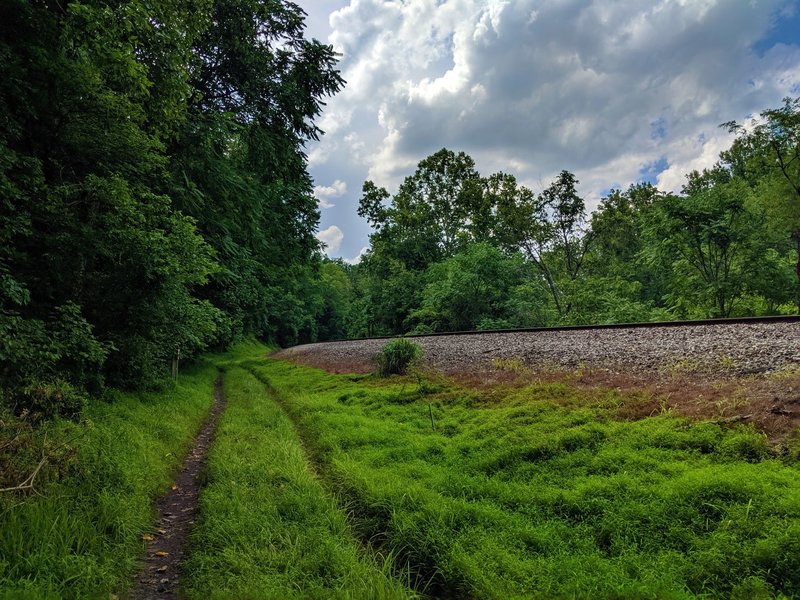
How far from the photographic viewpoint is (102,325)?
8.32 m

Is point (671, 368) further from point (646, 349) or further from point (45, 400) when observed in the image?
point (45, 400)

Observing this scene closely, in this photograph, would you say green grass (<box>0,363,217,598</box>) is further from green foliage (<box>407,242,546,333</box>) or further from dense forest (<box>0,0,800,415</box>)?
green foliage (<box>407,242,546,333</box>)

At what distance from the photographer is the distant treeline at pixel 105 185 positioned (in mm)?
5625

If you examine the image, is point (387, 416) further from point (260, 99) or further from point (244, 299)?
point (244, 299)

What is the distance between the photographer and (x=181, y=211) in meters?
8.46

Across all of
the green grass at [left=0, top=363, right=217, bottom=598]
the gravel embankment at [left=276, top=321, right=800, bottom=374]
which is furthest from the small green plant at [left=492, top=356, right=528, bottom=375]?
the green grass at [left=0, top=363, right=217, bottom=598]

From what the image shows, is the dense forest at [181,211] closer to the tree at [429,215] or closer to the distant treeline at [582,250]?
the distant treeline at [582,250]

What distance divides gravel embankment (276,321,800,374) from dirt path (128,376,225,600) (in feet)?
22.3

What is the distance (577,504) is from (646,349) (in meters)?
5.89

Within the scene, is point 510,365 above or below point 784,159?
below

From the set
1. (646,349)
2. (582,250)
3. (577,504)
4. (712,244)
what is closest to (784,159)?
(712,244)

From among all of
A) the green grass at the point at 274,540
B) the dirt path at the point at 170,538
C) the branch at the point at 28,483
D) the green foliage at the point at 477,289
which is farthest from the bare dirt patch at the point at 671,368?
the green foliage at the point at 477,289

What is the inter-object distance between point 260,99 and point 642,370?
12.8 m

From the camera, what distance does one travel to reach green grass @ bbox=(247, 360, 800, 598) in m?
2.84
